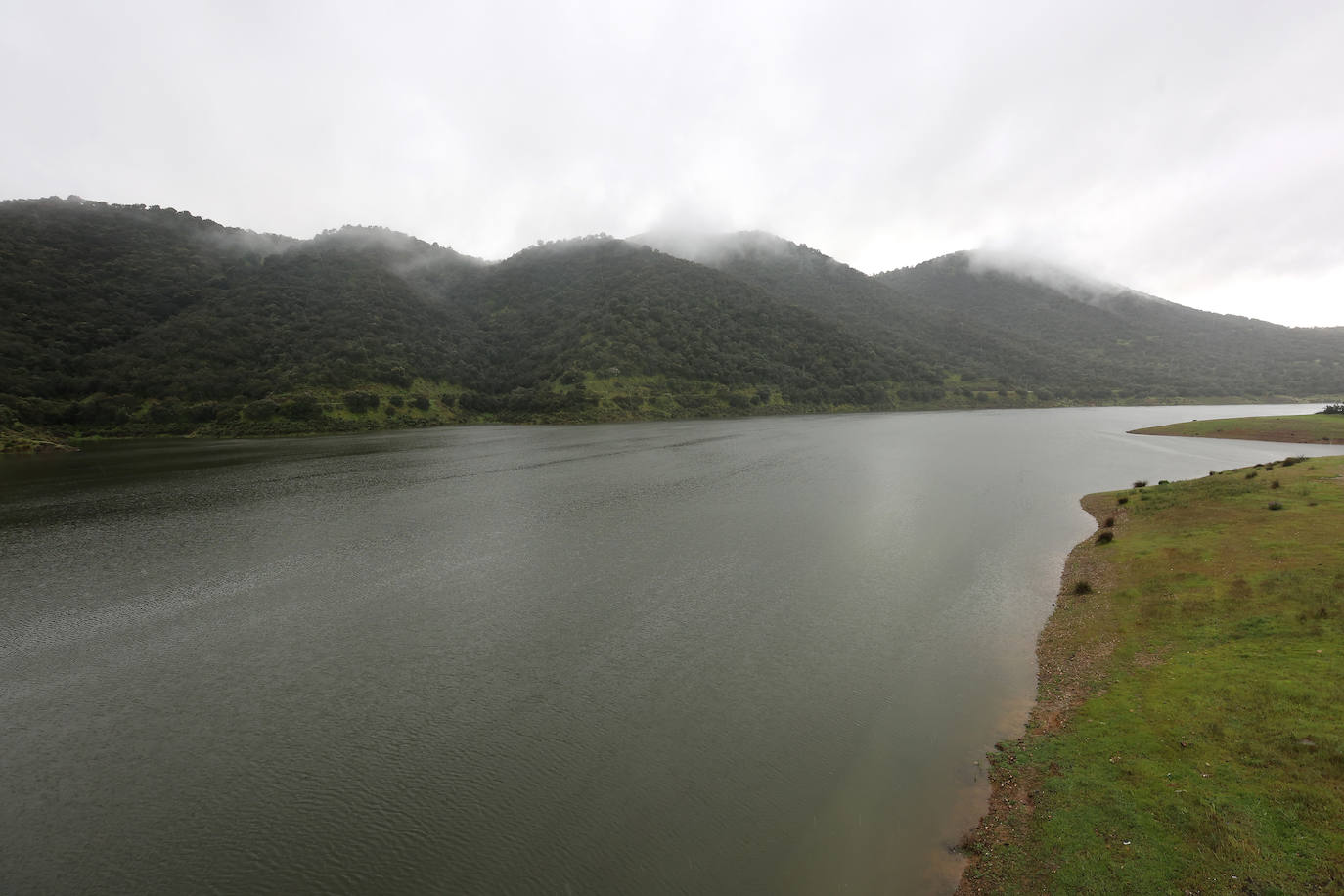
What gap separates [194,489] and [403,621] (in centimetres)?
5163

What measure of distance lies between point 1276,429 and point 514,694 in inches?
4779

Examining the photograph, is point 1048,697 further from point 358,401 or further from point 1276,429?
point 358,401

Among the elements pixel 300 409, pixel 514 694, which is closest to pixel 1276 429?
pixel 514 694

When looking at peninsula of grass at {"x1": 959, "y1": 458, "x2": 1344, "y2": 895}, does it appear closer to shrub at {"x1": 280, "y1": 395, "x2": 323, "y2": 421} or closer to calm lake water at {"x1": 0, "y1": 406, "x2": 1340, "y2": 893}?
calm lake water at {"x1": 0, "y1": 406, "x2": 1340, "y2": 893}

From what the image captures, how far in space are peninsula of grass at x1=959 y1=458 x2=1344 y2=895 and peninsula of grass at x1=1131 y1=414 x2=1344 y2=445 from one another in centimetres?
8089

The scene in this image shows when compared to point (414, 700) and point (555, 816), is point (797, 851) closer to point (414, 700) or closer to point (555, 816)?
point (555, 816)

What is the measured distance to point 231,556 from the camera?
36688 millimetres

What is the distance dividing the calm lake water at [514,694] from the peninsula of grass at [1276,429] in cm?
6803

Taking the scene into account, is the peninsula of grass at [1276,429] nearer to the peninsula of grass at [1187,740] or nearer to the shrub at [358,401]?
the peninsula of grass at [1187,740]

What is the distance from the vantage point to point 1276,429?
8906 cm

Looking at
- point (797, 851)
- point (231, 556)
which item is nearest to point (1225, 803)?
point (797, 851)

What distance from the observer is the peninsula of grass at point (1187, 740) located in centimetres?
1009

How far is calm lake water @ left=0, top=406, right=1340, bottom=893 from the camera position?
12758 mm

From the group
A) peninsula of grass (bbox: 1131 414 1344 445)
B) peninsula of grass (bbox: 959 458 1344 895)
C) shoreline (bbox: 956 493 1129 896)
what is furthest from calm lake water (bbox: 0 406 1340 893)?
peninsula of grass (bbox: 1131 414 1344 445)
